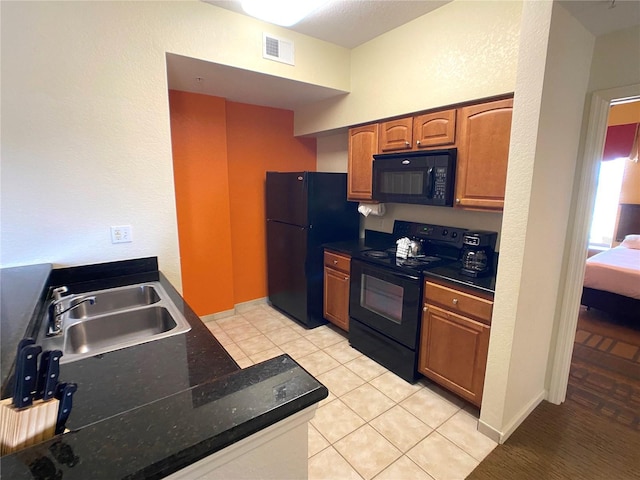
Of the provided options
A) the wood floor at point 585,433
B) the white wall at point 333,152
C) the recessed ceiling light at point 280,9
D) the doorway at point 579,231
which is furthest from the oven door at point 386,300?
the recessed ceiling light at point 280,9

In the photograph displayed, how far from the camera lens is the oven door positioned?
Answer: 2.32 meters

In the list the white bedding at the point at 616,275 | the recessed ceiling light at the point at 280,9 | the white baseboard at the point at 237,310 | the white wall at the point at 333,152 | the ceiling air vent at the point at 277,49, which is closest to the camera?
the recessed ceiling light at the point at 280,9

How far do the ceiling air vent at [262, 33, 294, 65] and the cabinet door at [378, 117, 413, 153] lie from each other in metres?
0.94

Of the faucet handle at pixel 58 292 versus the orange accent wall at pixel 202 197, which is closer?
the faucet handle at pixel 58 292

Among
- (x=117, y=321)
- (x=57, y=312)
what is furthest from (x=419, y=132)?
(x=57, y=312)

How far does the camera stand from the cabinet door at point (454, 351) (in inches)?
78.7

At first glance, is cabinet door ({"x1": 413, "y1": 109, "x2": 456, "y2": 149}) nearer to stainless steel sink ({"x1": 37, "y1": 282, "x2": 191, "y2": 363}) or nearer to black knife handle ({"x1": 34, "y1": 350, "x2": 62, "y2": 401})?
stainless steel sink ({"x1": 37, "y1": 282, "x2": 191, "y2": 363})

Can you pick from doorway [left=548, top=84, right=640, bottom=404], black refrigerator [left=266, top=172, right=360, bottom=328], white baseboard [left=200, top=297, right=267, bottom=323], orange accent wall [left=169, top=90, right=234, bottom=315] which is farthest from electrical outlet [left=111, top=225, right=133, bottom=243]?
doorway [left=548, top=84, right=640, bottom=404]

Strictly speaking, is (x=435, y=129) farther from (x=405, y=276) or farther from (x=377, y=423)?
(x=377, y=423)

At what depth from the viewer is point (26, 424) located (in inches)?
22.2

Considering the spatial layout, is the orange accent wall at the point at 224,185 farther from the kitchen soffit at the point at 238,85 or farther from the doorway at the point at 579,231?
the doorway at the point at 579,231

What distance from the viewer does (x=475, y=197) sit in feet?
7.06

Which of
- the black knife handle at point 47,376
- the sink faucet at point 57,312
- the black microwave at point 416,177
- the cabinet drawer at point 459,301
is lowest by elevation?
the cabinet drawer at point 459,301

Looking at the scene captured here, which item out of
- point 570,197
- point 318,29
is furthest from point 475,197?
point 318,29
